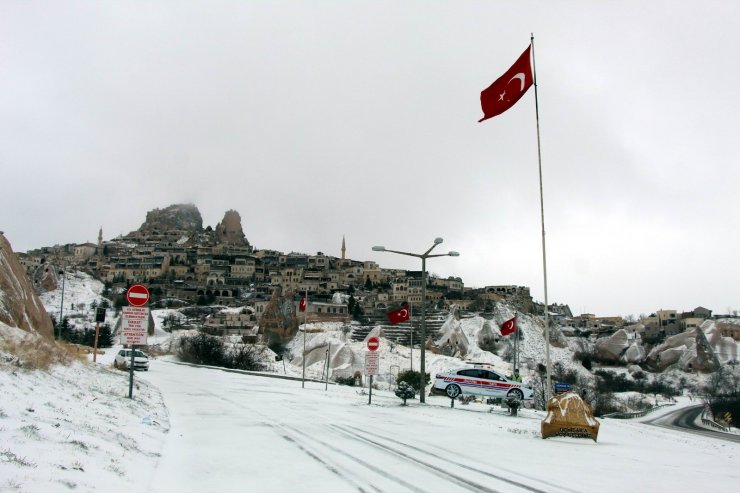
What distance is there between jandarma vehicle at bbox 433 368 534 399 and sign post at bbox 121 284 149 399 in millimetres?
13238

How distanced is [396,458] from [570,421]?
577cm

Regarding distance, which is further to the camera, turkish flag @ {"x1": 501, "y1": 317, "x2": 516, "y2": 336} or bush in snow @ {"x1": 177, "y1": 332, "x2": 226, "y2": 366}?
bush in snow @ {"x1": 177, "y1": 332, "x2": 226, "y2": 366}

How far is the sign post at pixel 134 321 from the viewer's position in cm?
1585

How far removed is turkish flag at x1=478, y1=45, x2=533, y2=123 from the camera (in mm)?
18109

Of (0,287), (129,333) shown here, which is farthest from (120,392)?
(0,287)

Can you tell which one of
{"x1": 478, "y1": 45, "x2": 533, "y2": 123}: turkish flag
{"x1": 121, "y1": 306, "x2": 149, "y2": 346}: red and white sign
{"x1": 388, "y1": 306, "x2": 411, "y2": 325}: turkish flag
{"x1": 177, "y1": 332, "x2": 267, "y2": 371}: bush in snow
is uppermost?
{"x1": 478, "y1": 45, "x2": 533, "y2": 123}: turkish flag

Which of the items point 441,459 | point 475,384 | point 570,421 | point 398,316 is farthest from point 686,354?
point 441,459

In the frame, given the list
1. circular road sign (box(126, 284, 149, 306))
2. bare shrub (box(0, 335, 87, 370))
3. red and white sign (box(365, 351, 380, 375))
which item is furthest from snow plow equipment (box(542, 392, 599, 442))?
bare shrub (box(0, 335, 87, 370))

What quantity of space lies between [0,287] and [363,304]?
142 metres

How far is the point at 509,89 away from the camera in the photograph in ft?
60.7

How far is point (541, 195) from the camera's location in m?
16.4

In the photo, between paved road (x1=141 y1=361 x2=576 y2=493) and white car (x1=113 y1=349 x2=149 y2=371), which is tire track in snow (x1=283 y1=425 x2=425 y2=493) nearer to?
paved road (x1=141 y1=361 x2=576 y2=493)

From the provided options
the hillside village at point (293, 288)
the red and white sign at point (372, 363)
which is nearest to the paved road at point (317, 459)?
the red and white sign at point (372, 363)

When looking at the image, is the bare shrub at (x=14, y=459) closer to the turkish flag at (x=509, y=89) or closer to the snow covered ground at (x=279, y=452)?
the snow covered ground at (x=279, y=452)
